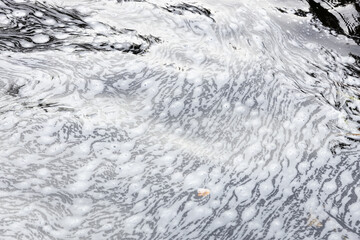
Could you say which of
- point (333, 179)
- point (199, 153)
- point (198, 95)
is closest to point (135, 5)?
point (198, 95)

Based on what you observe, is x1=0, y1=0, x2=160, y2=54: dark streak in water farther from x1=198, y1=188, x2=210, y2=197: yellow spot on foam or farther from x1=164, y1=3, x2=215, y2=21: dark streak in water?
x1=198, y1=188, x2=210, y2=197: yellow spot on foam

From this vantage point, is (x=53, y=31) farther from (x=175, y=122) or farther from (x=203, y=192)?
(x=203, y=192)

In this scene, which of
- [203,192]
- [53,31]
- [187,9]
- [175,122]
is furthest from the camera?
[187,9]

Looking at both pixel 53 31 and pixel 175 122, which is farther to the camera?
pixel 53 31

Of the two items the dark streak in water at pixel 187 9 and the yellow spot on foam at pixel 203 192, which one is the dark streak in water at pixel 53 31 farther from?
the yellow spot on foam at pixel 203 192

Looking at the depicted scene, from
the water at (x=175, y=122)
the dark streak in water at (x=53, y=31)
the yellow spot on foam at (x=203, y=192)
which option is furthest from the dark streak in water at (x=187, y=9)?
the yellow spot on foam at (x=203, y=192)

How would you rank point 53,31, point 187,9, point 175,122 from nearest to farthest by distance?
1. point 175,122
2. point 53,31
3. point 187,9

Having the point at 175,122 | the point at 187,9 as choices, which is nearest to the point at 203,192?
the point at 175,122

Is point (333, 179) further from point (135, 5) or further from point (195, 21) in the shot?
point (135, 5)
